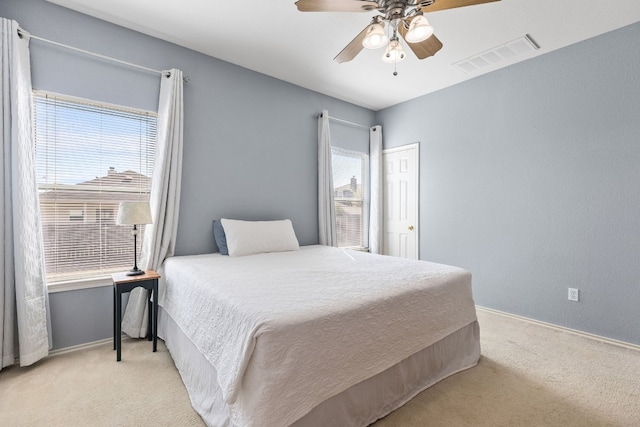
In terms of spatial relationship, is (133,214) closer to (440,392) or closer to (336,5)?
(336,5)

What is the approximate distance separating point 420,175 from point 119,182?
3.58 m

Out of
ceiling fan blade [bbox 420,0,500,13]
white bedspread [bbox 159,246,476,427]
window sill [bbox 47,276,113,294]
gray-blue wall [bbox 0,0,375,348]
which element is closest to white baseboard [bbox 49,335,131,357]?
gray-blue wall [bbox 0,0,375,348]

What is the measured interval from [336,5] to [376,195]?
10.1ft

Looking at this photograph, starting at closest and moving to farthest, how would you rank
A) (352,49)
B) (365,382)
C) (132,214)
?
(365,382) < (352,49) < (132,214)

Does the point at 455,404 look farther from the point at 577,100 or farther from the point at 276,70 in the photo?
the point at 276,70

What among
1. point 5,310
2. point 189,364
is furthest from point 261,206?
point 5,310

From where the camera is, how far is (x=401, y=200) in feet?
14.4

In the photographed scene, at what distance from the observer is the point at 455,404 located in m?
1.73

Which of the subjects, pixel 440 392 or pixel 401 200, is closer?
pixel 440 392

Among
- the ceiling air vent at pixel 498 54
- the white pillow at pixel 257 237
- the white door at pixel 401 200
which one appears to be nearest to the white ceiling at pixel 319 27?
the ceiling air vent at pixel 498 54

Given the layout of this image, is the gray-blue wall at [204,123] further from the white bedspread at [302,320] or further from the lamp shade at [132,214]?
the white bedspread at [302,320]

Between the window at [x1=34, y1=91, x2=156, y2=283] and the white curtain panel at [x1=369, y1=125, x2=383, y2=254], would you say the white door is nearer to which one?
the white curtain panel at [x1=369, y1=125, x2=383, y2=254]

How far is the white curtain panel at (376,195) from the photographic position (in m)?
4.51

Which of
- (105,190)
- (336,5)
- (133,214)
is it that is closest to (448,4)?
(336,5)
